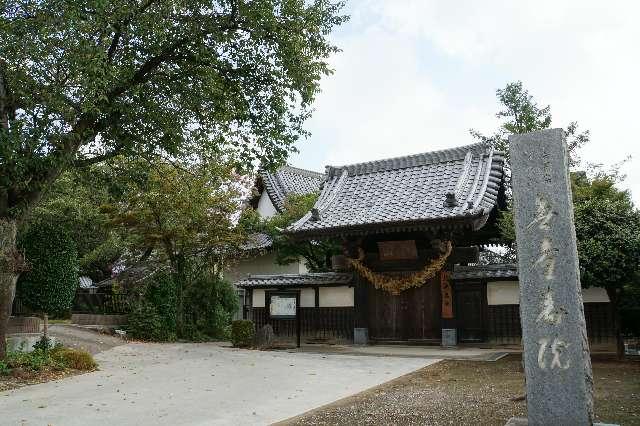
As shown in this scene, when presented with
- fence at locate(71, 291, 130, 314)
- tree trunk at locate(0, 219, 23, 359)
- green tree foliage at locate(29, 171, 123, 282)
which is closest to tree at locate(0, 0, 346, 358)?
tree trunk at locate(0, 219, 23, 359)

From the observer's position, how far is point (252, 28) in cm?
1183

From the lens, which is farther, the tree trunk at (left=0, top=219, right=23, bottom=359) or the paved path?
the tree trunk at (left=0, top=219, right=23, bottom=359)

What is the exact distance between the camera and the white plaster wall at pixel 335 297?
18.3 metres

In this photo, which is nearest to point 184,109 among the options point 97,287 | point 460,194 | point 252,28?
point 252,28

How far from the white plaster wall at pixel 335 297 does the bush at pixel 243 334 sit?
269cm

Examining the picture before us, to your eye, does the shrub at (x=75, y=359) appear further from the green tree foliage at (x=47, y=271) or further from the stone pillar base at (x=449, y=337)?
the stone pillar base at (x=449, y=337)

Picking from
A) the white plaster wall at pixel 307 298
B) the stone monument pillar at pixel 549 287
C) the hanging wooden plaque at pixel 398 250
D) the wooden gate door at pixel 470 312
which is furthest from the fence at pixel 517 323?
the stone monument pillar at pixel 549 287

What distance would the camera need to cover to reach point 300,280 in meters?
19.0

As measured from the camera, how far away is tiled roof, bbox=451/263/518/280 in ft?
51.3

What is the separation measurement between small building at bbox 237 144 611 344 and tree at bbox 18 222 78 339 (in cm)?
626

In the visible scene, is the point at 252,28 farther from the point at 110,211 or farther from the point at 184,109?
the point at 110,211

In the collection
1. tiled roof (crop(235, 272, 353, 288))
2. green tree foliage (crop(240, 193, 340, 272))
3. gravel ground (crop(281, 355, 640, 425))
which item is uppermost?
green tree foliage (crop(240, 193, 340, 272))

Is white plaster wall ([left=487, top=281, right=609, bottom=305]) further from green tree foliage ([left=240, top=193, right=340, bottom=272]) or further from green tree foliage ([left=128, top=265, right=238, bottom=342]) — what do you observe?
green tree foliage ([left=128, top=265, right=238, bottom=342])

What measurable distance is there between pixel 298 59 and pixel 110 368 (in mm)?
8368
